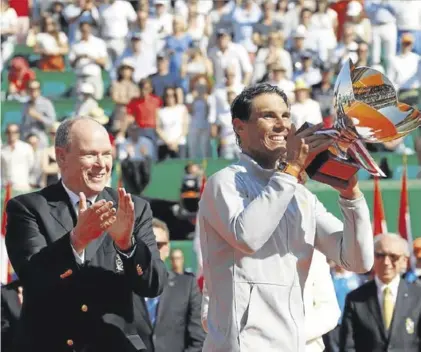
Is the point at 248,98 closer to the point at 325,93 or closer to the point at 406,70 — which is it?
the point at 325,93

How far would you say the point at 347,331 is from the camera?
8.79 meters

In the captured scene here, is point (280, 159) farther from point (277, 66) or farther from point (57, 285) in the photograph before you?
point (277, 66)

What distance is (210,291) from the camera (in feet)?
16.3

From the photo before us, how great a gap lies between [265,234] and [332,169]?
35cm

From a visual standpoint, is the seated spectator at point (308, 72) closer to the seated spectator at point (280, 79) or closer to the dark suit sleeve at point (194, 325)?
the seated spectator at point (280, 79)

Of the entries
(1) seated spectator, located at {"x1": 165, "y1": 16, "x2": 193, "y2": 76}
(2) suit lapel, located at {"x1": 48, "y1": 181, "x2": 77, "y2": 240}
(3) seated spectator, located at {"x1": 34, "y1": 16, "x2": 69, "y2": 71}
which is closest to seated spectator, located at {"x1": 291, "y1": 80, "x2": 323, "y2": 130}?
(1) seated spectator, located at {"x1": 165, "y1": 16, "x2": 193, "y2": 76}

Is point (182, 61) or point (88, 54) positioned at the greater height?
point (88, 54)

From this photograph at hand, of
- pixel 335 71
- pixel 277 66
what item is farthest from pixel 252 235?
pixel 335 71

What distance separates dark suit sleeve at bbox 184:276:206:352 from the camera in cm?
841

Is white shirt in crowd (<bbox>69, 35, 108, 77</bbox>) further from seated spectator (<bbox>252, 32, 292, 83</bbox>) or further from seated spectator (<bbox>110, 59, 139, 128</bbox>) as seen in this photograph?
seated spectator (<bbox>252, 32, 292, 83</bbox>)

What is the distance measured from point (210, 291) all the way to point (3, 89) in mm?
17066

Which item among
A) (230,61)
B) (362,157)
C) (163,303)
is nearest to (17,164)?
(230,61)

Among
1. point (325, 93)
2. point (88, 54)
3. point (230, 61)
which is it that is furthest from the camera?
point (88, 54)

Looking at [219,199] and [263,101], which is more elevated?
[263,101]
